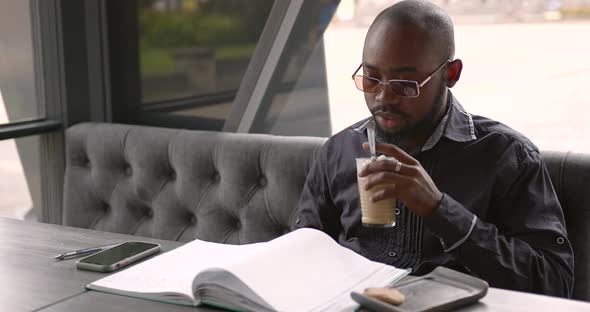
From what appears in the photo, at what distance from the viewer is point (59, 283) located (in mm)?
1501

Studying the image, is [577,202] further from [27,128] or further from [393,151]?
[27,128]

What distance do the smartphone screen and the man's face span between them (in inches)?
23.5

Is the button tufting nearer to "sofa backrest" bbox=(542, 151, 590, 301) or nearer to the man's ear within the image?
the man's ear

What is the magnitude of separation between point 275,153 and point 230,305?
1.10m

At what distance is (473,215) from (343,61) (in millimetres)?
1151

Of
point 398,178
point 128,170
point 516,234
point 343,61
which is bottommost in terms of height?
point 128,170

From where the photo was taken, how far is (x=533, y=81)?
2344 mm

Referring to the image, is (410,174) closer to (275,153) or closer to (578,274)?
(578,274)

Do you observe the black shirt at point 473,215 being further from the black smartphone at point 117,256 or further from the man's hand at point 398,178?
the black smartphone at point 117,256

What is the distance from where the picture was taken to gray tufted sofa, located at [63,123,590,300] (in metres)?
2.36

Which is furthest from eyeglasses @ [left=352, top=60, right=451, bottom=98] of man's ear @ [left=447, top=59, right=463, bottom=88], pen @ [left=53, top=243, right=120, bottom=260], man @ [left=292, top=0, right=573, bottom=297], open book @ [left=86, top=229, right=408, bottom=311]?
pen @ [left=53, top=243, right=120, bottom=260]

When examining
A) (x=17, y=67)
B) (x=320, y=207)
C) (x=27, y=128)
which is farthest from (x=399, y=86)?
(x=17, y=67)

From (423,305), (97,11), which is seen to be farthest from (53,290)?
(97,11)

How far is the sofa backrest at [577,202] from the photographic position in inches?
75.2
